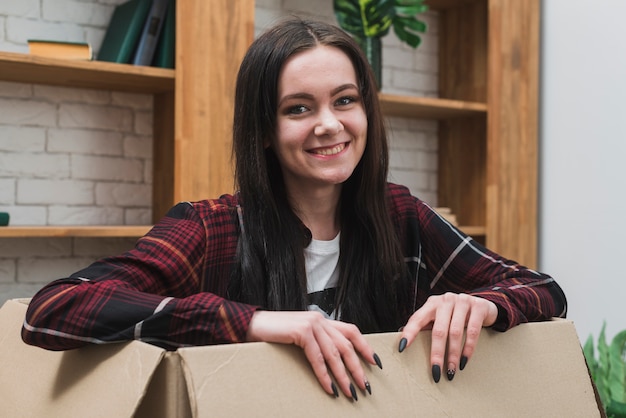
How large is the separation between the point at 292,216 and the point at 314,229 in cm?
6

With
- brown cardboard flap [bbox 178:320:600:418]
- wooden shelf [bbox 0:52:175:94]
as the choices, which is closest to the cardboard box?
brown cardboard flap [bbox 178:320:600:418]

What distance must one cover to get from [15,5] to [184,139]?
2.12 feet

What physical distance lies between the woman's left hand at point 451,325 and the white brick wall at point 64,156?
1680mm

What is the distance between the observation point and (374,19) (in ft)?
8.13

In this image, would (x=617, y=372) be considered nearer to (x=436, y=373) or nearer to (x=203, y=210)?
(x=203, y=210)

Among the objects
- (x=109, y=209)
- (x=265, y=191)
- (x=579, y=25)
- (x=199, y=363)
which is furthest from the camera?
(x=579, y=25)

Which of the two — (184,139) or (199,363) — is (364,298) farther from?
(184,139)

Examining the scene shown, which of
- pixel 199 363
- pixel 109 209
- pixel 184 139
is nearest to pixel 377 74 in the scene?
pixel 184 139

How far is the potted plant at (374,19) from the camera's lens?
2463 millimetres

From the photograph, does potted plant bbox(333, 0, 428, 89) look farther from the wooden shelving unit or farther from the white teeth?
the white teeth

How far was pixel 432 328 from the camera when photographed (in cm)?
90

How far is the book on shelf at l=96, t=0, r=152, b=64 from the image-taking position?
7.30 feet

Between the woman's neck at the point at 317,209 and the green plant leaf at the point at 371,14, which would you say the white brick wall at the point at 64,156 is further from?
the woman's neck at the point at 317,209

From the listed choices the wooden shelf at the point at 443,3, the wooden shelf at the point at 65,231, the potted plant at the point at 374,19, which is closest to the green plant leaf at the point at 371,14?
the potted plant at the point at 374,19
